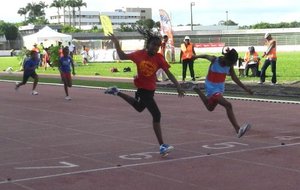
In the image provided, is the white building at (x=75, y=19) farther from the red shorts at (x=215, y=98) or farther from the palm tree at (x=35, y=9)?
the red shorts at (x=215, y=98)

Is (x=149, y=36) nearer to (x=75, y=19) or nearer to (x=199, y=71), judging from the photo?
(x=199, y=71)

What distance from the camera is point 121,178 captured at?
23.7 ft

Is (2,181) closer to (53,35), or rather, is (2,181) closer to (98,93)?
(98,93)

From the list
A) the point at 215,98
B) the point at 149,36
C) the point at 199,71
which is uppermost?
the point at 149,36

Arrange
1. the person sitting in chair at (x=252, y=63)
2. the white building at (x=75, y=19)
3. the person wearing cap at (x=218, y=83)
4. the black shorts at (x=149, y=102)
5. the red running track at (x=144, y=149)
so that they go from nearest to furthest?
the red running track at (x=144, y=149) < the black shorts at (x=149, y=102) < the person wearing cap at (x=218, y=83) < the person sitting in chair at (x=252, y=63) < the white building at (x=75, y=19)

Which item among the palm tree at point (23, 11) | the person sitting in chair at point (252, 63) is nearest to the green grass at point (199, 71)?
the person sitting in chair at point (252, 63)

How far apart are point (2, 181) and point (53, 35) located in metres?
47.1

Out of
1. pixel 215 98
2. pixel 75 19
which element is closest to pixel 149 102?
pixel 215 98

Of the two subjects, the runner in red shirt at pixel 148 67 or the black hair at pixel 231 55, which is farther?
the black hair at pixel 231 55

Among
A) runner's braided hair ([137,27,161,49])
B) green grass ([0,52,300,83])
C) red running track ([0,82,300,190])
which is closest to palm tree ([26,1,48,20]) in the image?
green grass ([0,52,300,83])

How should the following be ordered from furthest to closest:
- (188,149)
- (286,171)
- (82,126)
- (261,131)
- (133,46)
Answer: (133,46) → (82,126) → (261,131) → (188,149) → (286,171)

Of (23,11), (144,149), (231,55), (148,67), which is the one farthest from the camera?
(23,11)

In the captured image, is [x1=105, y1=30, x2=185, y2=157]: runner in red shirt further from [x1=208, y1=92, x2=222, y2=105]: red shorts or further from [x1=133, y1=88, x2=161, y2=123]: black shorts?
[x1=208, y1=92, x2=222, y2=105]: red shorts

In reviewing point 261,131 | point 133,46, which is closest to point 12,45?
point 133,46
